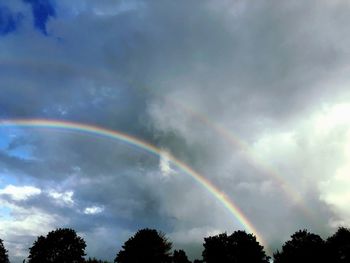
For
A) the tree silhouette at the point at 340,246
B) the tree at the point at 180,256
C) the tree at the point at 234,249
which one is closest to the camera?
the tree silhouette at the point at 340,246

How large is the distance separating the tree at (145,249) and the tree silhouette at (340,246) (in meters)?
52.6

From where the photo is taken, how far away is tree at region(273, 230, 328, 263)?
392 ft

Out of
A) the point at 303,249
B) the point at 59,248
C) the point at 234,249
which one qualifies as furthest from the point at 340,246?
the point at 59,248

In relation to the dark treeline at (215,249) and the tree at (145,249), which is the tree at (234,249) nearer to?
the dark treeline at (215,249)

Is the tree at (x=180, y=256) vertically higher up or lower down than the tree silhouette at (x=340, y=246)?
higher up

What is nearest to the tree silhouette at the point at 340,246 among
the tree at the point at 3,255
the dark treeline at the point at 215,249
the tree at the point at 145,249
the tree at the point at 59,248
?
the dark treeline at the point at 215,249

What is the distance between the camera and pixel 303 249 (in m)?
122

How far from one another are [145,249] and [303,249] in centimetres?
5166

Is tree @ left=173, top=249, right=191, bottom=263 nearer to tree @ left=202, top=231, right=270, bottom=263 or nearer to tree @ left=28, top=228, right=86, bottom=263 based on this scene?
tree @ left=202, top=231, right=270, bottom=263

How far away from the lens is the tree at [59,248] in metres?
130

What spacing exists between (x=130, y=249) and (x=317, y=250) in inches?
2384

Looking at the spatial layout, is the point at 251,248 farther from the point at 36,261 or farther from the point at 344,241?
the point at 36,261

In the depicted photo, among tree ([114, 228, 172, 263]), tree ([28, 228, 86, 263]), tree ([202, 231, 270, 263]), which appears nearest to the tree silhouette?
tree ([202, 231, 270, 263])

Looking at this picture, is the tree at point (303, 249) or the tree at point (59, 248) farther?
the tree at point (59, 248)
